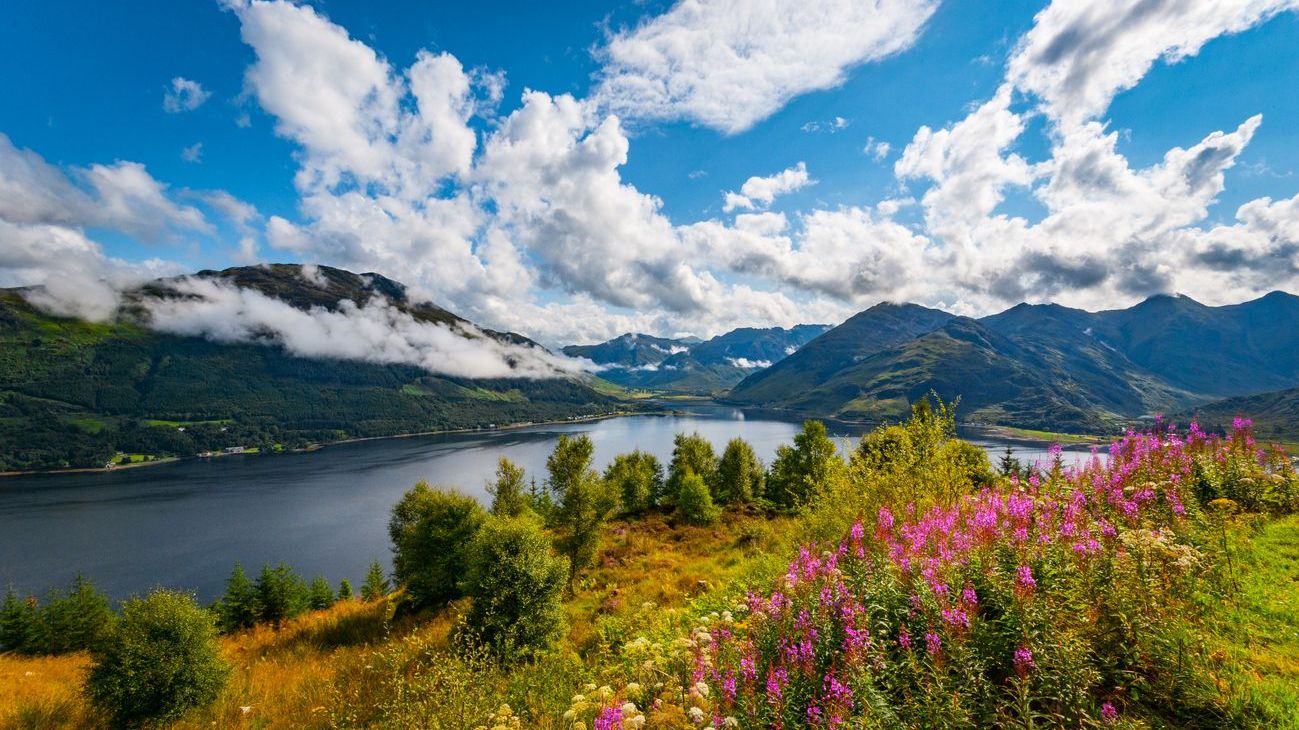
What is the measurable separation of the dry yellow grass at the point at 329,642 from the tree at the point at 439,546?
2.51 m

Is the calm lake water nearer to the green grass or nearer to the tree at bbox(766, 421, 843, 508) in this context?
the tree at bbox(766, 421, 843, 508)

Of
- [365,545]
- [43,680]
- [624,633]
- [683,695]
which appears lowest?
[365,545]

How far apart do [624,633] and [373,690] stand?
714 centimetres

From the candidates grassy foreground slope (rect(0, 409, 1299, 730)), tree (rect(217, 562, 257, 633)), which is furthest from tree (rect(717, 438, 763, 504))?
tree (rect(217, 562, 257, 633))

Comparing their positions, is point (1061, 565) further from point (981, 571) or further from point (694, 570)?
point (694, 570)

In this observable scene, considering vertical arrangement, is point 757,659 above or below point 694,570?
above

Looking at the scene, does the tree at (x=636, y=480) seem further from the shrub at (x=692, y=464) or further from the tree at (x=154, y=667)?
the tree at (x=154, y=667)

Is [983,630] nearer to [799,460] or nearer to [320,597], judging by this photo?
[799,460]

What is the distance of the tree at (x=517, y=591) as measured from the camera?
58.7 ft

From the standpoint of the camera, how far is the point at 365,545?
102812 millimetres

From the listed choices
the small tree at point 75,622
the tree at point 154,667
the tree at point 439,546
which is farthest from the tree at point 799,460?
the small tree at point 75,622

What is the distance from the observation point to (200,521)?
124 metres

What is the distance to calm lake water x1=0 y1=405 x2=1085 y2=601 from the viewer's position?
91.8m

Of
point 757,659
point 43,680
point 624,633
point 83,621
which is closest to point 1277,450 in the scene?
point 757,659
